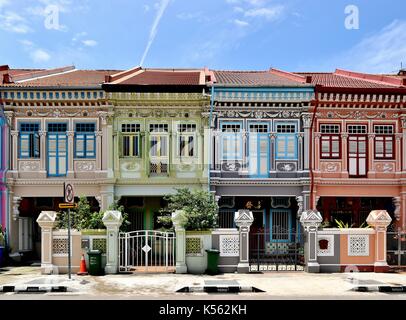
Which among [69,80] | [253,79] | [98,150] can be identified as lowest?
[98,150]

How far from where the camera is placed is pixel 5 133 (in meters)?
Result: 18.7

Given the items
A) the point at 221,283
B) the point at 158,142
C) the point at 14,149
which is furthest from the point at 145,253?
the point at 14,149

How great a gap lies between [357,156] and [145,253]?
1010cm

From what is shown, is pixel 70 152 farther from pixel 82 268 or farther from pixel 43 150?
pixel 82 268

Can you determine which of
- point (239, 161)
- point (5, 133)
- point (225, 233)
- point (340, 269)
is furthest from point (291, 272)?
point (5, 133)

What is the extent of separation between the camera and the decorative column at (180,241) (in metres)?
15.1

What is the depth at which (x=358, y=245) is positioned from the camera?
51.2ft

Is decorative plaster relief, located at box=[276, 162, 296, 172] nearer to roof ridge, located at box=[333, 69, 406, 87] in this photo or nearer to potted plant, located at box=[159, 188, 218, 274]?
potted plant, located at box=[159, 188, 218, 274]

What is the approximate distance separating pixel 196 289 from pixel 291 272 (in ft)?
14.3

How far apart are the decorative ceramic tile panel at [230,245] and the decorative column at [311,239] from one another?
2.41 meters

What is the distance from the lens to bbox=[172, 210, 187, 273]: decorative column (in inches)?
593

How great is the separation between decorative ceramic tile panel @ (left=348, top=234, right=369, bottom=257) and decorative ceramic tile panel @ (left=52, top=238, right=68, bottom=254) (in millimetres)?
9803
